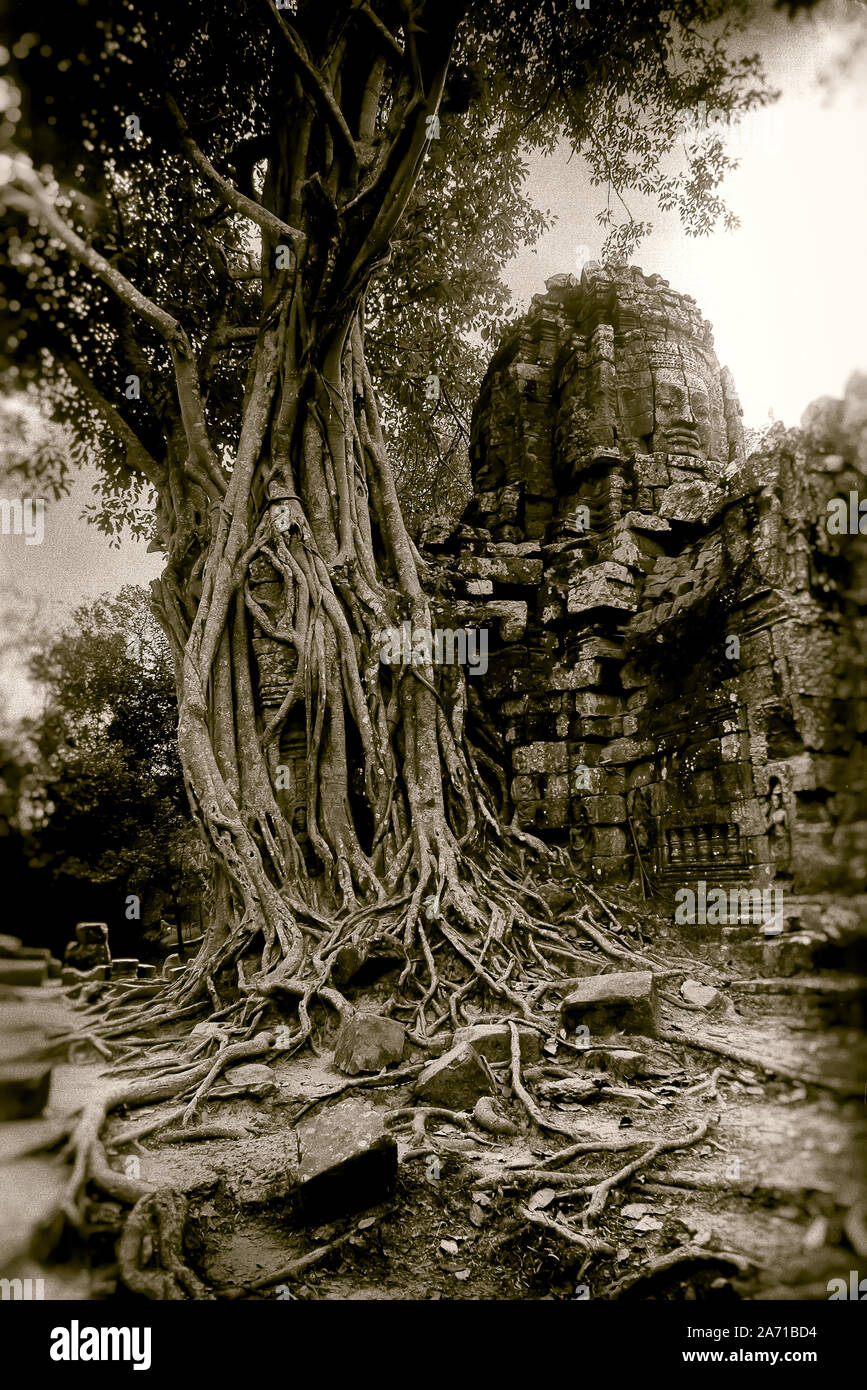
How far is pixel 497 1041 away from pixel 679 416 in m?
5.71

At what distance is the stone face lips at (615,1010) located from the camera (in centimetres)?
342

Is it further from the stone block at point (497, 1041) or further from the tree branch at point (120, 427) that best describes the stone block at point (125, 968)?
the tree branch at point (120, 427)

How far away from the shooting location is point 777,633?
4.37m

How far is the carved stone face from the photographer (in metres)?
6.91

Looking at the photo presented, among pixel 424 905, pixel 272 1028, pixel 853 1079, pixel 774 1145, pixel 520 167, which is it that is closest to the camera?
pixel 853 1079

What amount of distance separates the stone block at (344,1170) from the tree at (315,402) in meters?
1.23

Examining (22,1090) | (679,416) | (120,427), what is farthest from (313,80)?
(22,1090)

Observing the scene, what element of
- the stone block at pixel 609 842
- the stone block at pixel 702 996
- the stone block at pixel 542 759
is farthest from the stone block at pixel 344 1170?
the stone block at pixel 542 759

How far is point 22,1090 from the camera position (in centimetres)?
115

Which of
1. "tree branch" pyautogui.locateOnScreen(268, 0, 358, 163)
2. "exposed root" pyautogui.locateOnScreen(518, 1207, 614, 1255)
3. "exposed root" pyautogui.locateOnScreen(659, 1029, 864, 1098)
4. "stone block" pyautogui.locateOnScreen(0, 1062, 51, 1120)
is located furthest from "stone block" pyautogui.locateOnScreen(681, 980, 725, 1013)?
"tree branch" pyautogui.locateOnScreen(268, 0, 358, 163)

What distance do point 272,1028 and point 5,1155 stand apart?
2.51 meters

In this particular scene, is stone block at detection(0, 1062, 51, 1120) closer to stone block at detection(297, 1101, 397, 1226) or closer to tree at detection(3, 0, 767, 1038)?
stone block at detection(297, 1101, 397, 1226)
